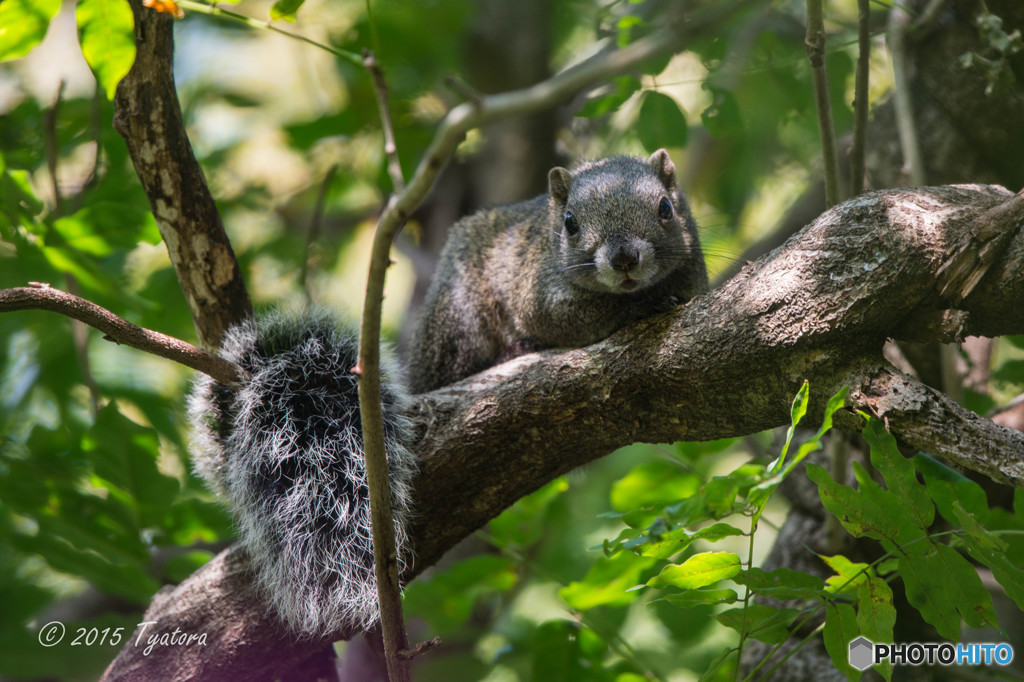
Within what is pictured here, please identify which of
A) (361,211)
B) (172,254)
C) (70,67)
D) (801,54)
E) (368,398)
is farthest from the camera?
(361,211)

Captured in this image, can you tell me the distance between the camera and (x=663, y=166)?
3.40 m

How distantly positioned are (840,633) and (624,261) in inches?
54.3

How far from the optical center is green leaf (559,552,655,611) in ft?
9.18

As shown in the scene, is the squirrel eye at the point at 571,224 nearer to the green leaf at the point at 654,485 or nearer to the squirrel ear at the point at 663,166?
the squirrel ear at the point at 663,166

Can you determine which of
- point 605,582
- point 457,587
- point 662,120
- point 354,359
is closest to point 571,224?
point 662,120

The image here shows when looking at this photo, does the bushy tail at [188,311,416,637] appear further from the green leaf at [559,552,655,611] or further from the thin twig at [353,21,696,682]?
the green leaf at [559,552,655,611]

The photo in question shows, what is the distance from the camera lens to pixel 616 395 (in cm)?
239

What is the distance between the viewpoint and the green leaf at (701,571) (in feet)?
6.35

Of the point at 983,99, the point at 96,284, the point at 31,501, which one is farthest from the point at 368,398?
the point at 983,99

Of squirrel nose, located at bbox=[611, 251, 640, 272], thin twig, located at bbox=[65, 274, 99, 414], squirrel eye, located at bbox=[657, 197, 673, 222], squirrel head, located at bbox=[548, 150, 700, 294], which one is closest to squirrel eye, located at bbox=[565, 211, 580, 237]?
squirrel head, located at bbox=[548, 150, 700, 294]

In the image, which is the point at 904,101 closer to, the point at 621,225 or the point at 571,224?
the point at 621,225

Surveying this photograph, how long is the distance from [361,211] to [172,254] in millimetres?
3521

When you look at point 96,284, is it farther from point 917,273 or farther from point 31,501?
point 917,273

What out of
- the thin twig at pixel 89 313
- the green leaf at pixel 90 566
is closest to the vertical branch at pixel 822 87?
the thin twig at pixel 89 313
